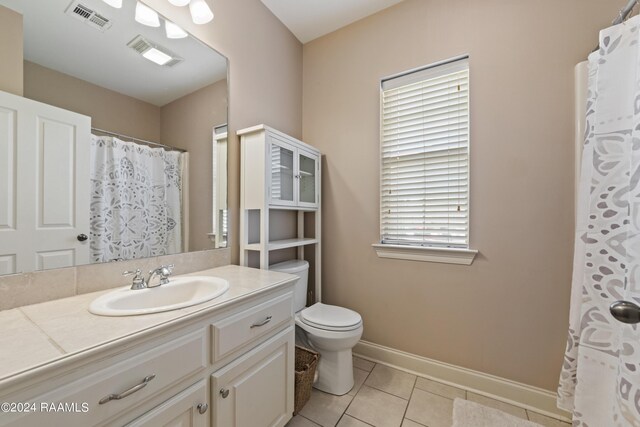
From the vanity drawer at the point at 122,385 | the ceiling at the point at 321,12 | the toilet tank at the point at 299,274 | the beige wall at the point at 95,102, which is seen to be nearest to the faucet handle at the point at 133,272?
the vanity drawer at the point at 122,385

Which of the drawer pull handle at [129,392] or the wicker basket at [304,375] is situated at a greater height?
the drawer pull handle at [129,392]

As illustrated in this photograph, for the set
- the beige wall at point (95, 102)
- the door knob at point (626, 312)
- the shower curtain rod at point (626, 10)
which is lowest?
the door knob at point (626, 312)

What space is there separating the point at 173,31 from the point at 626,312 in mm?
2098

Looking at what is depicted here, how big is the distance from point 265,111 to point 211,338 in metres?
1.61

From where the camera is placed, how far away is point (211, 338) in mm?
929

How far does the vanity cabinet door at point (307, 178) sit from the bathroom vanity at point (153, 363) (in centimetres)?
90

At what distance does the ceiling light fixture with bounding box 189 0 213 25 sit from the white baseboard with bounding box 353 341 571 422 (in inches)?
95.4

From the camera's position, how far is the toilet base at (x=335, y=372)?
1.64 metres

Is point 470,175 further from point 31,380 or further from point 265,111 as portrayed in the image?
point 31,380

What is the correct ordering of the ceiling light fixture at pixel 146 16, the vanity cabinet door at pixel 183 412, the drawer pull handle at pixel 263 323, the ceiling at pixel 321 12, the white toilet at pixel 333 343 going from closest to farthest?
the vanity cabinet door at pixel 183 412
the drawer pull handle at pixel 263 323
the ceiling light fixture at pixel 146 16
the white toilet at pixel 333 343
the ceiling at pixel 321 12

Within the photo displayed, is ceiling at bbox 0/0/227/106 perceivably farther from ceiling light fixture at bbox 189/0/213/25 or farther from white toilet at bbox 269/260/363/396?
white toilet at bbox 269/260/363/396

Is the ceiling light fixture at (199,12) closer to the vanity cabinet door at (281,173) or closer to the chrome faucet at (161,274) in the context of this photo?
the vanity cabinet door at (281,173)

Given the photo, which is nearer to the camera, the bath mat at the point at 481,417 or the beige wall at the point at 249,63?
the bath mat at the point at 481,417

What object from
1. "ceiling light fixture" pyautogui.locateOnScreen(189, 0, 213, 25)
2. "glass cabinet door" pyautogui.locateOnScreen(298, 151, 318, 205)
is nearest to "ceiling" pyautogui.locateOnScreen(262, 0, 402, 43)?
"ceiling light fixture" pyautogui.locateOnScreen(189, 0, 213, 25)
